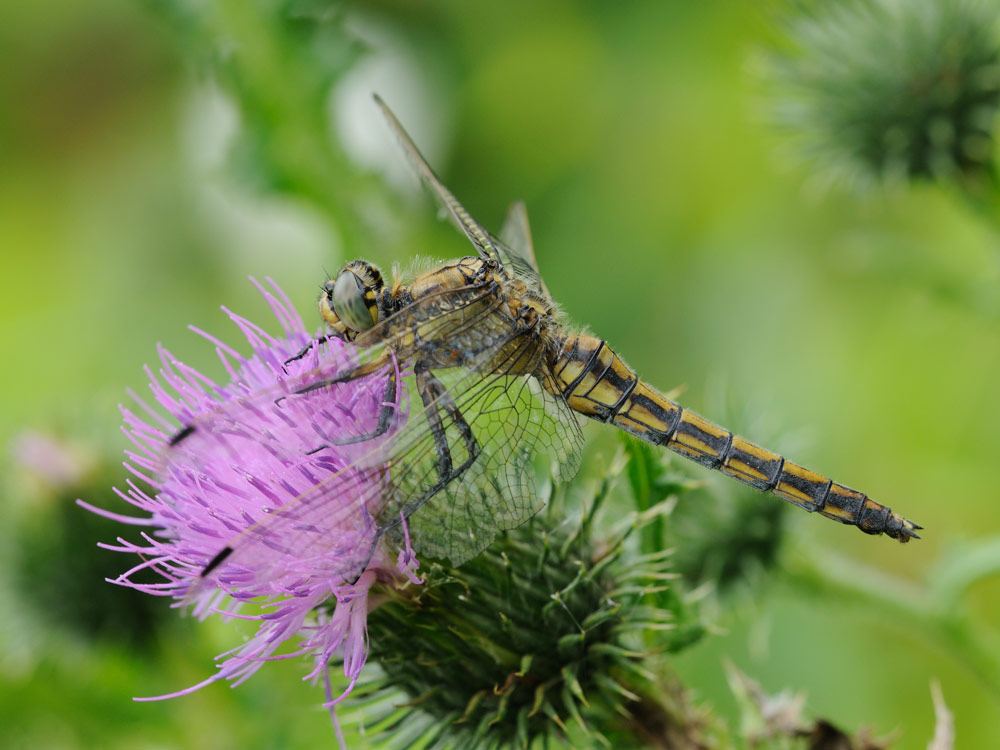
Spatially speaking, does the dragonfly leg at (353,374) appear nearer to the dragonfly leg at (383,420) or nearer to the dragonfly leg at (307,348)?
the dragonfly leg at (383,420)

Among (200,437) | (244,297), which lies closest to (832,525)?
(200,437)

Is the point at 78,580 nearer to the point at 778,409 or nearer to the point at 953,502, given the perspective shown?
the point at 778,409

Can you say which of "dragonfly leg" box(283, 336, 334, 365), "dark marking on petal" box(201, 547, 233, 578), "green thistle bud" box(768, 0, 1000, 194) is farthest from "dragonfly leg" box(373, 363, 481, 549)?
"green thistle bud" box(768, 0, 1000, 194)

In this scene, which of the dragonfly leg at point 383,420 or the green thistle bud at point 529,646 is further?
the green thistle bud at point 529,646

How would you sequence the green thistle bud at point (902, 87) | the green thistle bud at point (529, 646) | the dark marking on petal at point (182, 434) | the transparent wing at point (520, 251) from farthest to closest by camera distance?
the green thistle bud at point (902, 87), the transparent wing at point (520, 251), the green thistle bud at point (529, 646), the dark marking on petal at point (182, 434)

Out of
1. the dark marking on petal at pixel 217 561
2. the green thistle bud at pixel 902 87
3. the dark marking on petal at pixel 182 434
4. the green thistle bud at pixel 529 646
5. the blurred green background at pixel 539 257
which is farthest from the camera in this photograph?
the blurred green background at pixel 539 257

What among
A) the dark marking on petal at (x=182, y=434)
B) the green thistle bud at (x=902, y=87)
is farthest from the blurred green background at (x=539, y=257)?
the dark marking on petal at (x=182, y=434)

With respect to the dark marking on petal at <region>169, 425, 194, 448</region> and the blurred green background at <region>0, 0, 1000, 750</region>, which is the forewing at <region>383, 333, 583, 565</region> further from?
the blurred green background at <region>0, 0, 1000, 750</region>

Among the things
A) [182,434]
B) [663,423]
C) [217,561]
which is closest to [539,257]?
[663,423]
